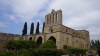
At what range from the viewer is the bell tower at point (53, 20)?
41281 mm

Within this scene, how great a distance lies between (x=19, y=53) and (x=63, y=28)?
17355mm

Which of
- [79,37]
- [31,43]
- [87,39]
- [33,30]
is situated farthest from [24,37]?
[87,39]

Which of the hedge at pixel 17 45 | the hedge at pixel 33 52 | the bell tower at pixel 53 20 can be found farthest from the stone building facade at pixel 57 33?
the hedge at pixel 33 52

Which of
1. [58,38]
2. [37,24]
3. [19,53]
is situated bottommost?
[19,53]

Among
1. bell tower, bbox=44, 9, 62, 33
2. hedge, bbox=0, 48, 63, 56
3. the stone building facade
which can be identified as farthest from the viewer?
bell tower, bbox=44, 9, 62, 33

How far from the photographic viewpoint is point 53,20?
43125mm

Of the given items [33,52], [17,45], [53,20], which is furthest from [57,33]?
[33,52]

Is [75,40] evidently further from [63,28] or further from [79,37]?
[63,28]

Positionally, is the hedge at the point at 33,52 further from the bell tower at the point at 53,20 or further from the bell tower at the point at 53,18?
the bell tower at the point at 53,18

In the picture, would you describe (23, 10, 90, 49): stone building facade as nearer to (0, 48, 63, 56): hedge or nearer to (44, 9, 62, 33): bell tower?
(44, 9, 62, 33): bell tower

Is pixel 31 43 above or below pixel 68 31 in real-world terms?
below

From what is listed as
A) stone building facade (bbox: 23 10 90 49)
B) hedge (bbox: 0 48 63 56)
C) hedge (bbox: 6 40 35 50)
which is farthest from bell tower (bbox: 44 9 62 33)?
hedge (bbox: 0 48 63 56)

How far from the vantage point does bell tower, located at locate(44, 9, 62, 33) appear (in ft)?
135

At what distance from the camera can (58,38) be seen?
129 ft
